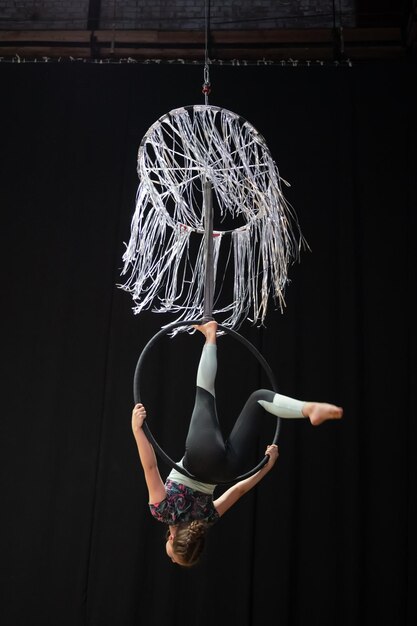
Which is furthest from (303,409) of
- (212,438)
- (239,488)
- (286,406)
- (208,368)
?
(239,488)

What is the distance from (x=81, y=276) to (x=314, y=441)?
1989mm

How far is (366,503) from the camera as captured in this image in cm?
452

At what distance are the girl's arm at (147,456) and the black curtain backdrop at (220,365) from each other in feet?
4.62

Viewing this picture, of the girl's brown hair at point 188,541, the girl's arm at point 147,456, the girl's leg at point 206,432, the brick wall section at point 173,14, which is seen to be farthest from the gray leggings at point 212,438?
the brick wall section at point 173,14

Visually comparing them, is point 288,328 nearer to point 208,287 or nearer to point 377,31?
point 208,287

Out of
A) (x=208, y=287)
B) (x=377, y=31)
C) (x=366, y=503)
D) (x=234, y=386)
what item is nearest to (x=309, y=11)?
(x=377, y=31)

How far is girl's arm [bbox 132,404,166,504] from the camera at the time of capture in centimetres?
317

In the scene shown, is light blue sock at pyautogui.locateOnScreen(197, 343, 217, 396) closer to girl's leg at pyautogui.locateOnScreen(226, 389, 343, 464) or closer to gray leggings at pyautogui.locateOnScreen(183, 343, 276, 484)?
gray leggings at pyautogui.locateOnScreen(183, 343, 276, 484)

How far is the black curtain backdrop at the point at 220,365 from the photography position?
4469mm

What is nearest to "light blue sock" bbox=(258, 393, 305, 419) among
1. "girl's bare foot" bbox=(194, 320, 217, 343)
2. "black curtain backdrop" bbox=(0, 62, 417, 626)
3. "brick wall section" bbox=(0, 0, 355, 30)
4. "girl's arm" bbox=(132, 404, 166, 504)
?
"girl's bare foot" bbox=(194, 320, 217, 343)

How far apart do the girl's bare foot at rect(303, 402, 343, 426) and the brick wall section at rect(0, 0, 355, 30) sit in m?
3.90

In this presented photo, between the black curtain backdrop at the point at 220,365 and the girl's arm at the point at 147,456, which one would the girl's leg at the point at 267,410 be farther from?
the black curtain backdrop at the point at 220,365

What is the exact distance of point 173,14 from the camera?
583cm

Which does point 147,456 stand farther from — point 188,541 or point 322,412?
point 322,412
